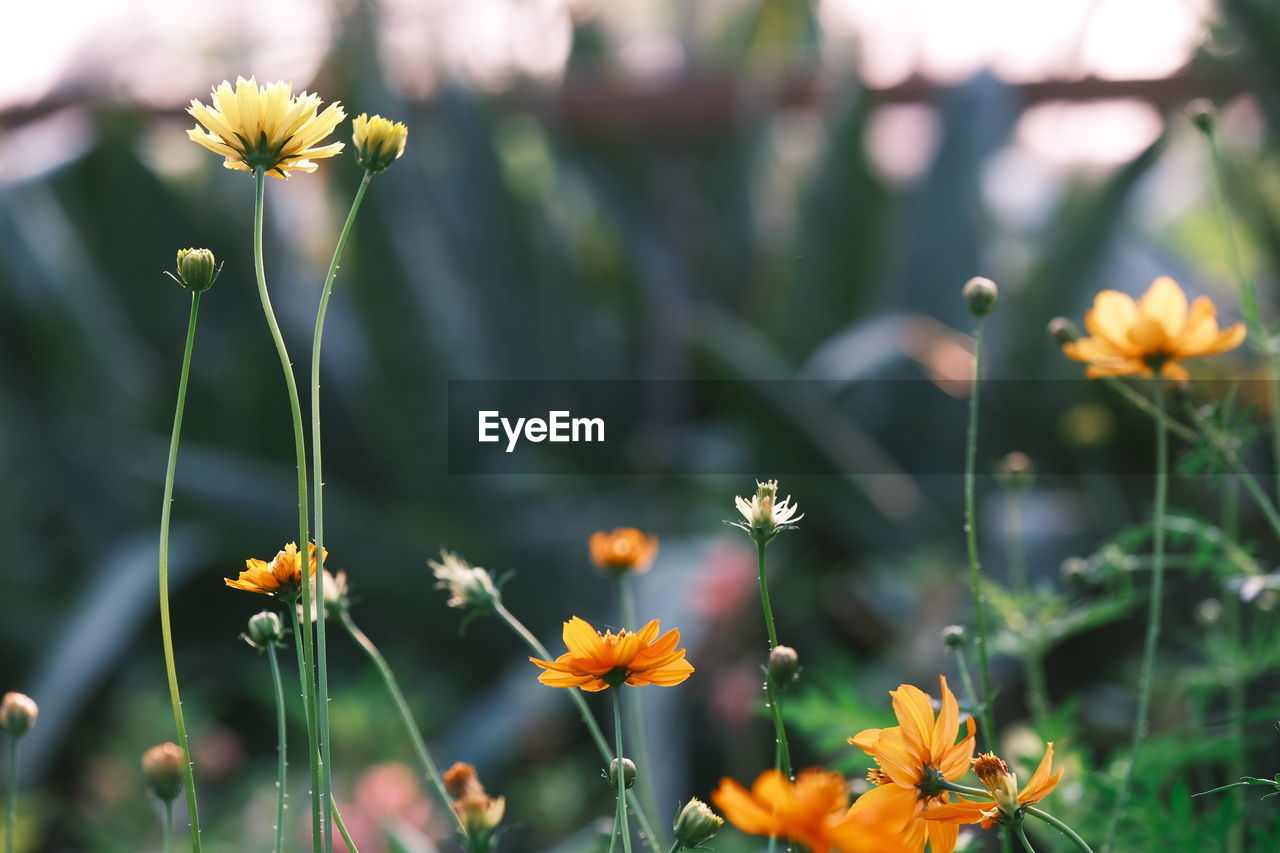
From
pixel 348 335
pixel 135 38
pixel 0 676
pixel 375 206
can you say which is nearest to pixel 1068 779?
pixel 375 206

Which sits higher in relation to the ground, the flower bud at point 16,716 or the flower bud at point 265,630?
the flower bud at point 265,630

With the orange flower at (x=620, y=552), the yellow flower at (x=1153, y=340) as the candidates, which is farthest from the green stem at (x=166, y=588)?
the yellow flower at (x=1153, y=340)

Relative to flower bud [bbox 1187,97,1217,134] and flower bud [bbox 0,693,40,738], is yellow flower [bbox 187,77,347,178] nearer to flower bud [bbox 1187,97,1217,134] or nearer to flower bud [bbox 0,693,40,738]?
flower bud [bbox 0,693,40,738]

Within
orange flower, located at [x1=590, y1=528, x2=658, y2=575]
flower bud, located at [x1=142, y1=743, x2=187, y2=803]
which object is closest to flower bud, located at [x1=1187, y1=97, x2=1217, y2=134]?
orange flower, located at [x1=590, y1=528, x2=658, y2=575]

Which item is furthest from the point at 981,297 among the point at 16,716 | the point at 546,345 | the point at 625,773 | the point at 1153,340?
the point at 546,345

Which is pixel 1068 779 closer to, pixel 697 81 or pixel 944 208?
pixel 944 208

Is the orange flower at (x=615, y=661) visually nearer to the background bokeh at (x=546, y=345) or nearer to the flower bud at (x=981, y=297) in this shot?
the flower bud at (x=981, y=297)

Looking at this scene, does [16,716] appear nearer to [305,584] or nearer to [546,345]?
[305,584]

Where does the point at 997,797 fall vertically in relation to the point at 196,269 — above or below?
below
